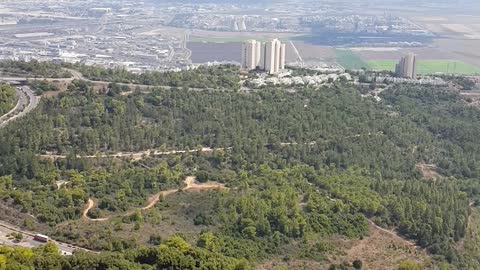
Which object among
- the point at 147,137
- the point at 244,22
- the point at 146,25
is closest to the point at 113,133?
the point at 147,137

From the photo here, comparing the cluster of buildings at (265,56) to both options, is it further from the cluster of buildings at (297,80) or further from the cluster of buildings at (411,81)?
the cluster of buildings at (411,81)

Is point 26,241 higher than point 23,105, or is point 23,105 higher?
point 23,105

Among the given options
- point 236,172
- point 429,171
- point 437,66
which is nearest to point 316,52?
point 437,66

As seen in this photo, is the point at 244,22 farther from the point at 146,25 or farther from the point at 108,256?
the point at 108,256

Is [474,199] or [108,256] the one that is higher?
[108,256]

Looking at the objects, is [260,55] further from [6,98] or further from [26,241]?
[26,241]

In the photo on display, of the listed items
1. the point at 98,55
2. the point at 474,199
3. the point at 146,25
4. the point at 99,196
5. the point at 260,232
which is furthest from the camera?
the point at 146,25

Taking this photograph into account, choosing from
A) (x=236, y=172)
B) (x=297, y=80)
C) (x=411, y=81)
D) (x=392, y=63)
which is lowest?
(x=392, y=63)
